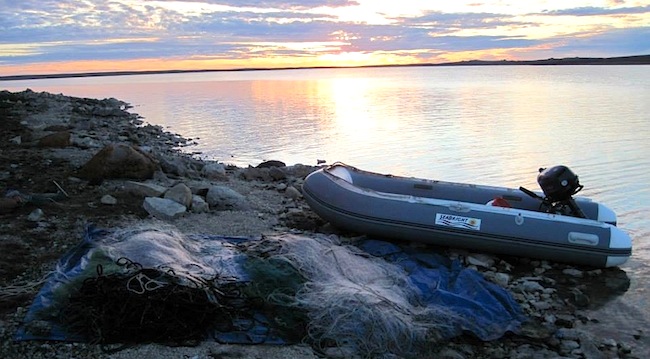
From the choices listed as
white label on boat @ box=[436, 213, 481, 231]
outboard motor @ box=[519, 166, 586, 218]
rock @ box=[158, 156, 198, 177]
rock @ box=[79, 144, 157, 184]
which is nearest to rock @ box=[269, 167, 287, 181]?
rock @ box=[158, 156, 198, 177]

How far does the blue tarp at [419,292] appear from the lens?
13.9 feet

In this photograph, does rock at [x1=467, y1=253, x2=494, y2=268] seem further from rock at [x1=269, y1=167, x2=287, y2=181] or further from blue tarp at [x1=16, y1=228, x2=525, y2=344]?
rock at [x1=269, y1=167, x2=287, y2=181]

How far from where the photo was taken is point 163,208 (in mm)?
7172

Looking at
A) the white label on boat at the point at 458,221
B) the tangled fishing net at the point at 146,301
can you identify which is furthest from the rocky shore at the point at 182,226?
the white label on boat at the point at 458,221

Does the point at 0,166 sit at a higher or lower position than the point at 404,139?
higher

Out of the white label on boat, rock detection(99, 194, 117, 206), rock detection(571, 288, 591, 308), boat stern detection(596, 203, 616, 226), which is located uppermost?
the white label on boat

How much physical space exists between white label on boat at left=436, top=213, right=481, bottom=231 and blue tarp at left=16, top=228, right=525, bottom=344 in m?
0.40

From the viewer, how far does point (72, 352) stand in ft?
12.8

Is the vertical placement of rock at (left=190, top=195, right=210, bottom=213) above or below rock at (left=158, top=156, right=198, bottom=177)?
above

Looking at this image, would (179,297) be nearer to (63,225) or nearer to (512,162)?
(63,225)

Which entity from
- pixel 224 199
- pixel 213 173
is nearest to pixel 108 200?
pixel 224 199

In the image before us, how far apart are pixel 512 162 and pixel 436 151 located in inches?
93.7

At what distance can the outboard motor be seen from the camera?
6.75 meters

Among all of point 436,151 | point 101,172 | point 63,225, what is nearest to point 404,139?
point 436,151
